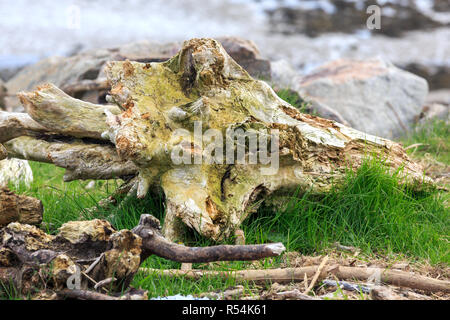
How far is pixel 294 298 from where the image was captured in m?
2.80

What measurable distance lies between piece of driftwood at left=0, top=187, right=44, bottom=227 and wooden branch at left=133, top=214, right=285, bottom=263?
3.00 feet

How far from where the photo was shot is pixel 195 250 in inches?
108

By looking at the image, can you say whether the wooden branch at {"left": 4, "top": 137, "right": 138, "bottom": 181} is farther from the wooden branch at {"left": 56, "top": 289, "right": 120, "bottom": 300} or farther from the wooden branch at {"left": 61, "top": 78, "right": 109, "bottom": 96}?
the wooden branch at {"left": 61, "top": 78, "right": 109, "bottom": 96}

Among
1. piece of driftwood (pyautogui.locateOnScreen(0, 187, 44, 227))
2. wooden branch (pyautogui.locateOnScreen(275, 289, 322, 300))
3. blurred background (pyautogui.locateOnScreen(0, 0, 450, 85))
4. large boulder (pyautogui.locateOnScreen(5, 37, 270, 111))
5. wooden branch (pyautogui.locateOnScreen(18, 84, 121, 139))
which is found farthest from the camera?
blurred background (pyautogui.locateOnScreen(0, 0, 450, 85))

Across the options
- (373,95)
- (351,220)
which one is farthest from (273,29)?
(351,220)

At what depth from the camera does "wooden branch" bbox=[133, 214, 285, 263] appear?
266cm

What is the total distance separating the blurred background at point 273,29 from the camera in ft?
47.1

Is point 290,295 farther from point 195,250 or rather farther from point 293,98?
point 293,98

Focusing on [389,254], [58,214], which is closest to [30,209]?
A: [58,214]

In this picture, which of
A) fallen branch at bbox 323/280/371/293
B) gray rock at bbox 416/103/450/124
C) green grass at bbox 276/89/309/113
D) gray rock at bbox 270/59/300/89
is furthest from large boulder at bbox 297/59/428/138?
fallen branch at bbox 323/280/371/293

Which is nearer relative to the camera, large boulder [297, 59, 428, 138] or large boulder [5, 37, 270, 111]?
large boulder [5, 37, 270, 111]

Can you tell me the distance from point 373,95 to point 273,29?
9177 millimetres

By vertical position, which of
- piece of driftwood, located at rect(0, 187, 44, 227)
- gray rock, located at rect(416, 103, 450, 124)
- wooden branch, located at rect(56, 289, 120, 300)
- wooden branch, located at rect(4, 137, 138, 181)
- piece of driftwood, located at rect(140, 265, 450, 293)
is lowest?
gray rock, located at rect(416, 103, 450, 124)
